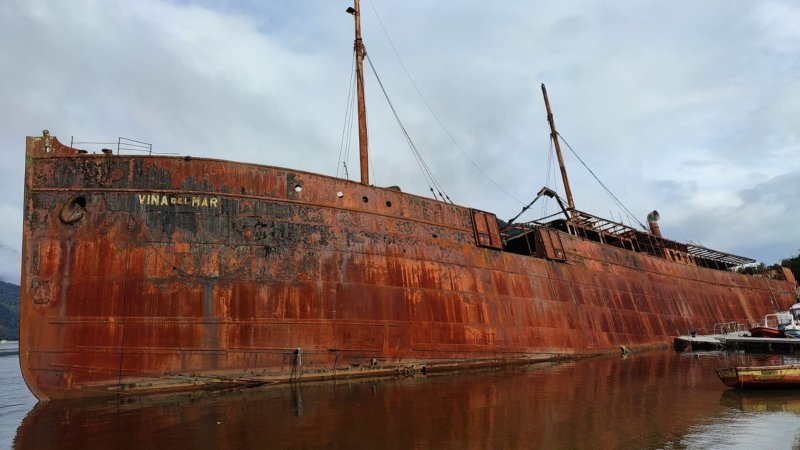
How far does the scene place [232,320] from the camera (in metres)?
11.1

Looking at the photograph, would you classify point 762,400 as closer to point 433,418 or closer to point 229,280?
point 433,418

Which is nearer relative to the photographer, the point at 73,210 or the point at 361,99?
the point at 73,210

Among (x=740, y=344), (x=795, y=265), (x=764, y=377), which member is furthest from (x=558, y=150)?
(x=795, y=265)

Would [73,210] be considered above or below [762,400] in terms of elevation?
above

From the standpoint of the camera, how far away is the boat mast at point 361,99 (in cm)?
1608

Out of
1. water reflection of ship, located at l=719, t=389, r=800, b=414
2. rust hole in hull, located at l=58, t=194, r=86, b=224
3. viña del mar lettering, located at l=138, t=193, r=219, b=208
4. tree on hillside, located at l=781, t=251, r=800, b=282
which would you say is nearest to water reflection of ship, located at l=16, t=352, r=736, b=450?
water reflection of ship, located at l=719, t=389, r=800, b=414

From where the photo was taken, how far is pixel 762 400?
866cm

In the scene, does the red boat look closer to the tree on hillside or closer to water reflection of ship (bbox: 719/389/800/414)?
water reflection of ship (bbox: 719/389/800/414)

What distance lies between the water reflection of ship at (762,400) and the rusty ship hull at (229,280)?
685 centimetres

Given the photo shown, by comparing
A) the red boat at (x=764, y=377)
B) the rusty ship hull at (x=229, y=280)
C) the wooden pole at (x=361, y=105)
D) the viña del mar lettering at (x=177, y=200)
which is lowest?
the red boat at (x=764, y=377)

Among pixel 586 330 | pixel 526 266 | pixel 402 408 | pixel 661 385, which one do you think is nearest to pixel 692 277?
pixel 586 330

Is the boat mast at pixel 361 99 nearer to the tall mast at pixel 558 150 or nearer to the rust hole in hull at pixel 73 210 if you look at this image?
the rust hole in hull at pixel 73 210

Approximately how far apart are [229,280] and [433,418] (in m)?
6.19

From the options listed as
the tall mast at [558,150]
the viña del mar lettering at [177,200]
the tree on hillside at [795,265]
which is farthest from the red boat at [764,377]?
the tree on hillside at [795,265]
